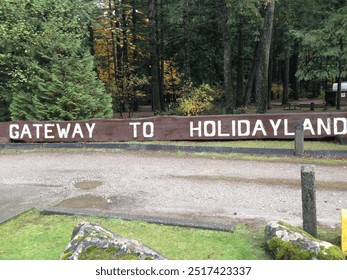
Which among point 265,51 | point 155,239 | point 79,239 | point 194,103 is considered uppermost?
point 265,51

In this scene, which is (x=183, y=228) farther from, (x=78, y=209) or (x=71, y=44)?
(x=71, y=44)

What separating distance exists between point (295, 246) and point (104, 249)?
248 centimetres

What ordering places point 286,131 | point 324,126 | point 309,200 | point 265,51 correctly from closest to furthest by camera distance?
point 309,200
point 324,126
point 286,131
point 265,51

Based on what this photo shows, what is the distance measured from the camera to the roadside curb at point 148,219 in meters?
6.25

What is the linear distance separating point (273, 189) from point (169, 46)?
2977cm

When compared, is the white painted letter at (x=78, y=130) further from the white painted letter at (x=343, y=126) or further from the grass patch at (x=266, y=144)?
the white painted letter at (x=343, y=126)

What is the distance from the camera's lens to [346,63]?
18469 millimetres

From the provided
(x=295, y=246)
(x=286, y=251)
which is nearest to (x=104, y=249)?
(x=286, y=251)

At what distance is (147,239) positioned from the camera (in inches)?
230

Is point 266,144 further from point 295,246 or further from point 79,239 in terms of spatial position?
point 79,239

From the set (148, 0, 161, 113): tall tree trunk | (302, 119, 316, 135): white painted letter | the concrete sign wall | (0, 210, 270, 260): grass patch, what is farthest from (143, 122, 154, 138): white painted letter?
(148, 0, 161, 113): tall tree trunk

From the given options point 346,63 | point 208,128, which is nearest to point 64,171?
point 208,128

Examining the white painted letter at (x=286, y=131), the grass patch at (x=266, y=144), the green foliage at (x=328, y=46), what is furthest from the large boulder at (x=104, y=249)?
the green foliage at (x=328, y=46)

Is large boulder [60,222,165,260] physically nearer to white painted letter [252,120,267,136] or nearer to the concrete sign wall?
the concrete sign wall
